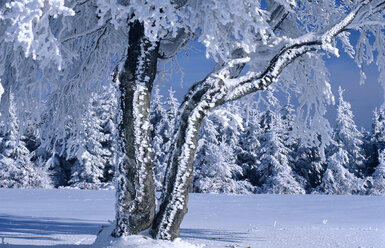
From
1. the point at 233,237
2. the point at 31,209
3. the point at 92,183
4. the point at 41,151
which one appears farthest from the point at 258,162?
the point at 233,237

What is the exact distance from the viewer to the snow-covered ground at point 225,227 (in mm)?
6824

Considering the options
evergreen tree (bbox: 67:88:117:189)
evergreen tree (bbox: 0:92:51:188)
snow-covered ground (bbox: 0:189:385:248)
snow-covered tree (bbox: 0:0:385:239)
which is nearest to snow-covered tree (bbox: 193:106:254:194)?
evergreen tree (bbox: 67:88:117:189)

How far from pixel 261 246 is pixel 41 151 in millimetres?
31005

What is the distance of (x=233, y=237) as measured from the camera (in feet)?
24.9

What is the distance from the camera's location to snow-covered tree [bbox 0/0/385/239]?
487cm

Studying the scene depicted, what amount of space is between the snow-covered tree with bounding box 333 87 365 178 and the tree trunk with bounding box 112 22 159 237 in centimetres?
3306

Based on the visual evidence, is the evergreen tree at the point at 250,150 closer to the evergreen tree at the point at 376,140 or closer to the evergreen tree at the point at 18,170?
the evergreen tree at the point at 376,140

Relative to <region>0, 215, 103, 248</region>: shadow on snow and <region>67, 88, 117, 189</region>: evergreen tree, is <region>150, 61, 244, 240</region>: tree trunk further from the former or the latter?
<region>67, 88, 117, 189</region>: evergreen tree

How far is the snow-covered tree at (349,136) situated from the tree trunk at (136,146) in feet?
108

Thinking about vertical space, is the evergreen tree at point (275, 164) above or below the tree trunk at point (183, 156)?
below

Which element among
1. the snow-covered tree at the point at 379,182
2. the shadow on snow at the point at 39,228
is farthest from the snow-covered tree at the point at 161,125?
the shadow on snow at the point at 39,228

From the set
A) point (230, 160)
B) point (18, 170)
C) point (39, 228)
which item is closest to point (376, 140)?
point (230, 160)

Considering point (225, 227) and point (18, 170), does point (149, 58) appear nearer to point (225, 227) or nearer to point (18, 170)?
point (225, 227)

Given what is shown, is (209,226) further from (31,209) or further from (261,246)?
(31,209)
